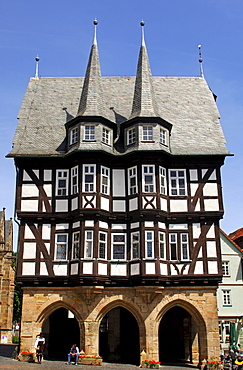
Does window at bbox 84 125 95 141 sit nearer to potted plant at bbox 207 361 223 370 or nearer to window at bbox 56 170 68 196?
window at bbox 56 170 68 196

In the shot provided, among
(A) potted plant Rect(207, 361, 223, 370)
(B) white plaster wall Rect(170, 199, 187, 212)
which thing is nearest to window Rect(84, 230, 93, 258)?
(B) white plaster wall Rect(170, 199, 187, 212)

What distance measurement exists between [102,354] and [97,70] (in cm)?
1880

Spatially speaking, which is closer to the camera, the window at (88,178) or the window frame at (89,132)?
the window at (88,178)

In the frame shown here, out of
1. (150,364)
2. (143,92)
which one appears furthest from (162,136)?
(150,364)

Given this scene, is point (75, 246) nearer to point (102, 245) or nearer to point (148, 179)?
point (102, 245)

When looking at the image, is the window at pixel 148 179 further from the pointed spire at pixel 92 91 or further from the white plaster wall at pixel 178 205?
the pointed spire at pixel 92 91

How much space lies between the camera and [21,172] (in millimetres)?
28516

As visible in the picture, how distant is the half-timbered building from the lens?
86.0 ft

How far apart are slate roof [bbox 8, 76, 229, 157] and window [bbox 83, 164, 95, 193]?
2501 millimetres

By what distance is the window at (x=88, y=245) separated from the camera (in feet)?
85.8

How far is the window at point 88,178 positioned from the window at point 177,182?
487 centimetres

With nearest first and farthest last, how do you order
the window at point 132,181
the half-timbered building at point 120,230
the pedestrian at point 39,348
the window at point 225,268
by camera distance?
the pedestrian at point 39,348 → the half-timbered building at point 120,230 → the window at point 132,181 → the window at point 225,268

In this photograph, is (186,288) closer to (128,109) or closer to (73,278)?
(73,278)

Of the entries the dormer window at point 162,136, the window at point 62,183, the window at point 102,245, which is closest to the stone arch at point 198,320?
the window at point 102,245
